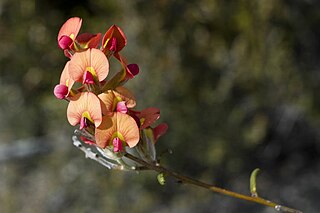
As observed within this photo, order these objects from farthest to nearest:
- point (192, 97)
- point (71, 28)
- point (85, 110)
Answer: point (192, 97) < point (71, 28) < point (85, 110)

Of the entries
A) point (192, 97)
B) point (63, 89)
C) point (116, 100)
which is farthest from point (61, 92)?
point (192, 97)

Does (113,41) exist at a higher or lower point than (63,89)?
higher

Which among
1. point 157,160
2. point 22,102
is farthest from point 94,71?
point 22,102

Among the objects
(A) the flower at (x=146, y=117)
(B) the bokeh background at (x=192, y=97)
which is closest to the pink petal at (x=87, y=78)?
(A) the flower at (x=146, y=117)

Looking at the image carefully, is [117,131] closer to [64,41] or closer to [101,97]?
[101,97]

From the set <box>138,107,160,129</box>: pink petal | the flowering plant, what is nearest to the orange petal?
the flowering plant

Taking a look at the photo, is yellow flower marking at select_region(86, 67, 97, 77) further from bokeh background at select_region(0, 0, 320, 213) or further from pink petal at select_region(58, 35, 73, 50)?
bokeh background at select_region(0, 0, 320, 213)
